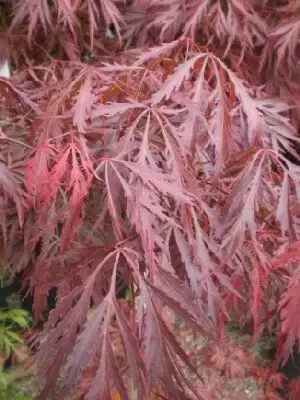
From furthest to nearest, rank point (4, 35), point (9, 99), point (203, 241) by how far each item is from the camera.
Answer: point (4, 35)
point (9, 99)
point (203, 241)

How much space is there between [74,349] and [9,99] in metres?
0.66

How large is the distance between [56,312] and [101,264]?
0.09 metres

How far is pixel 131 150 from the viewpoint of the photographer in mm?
779

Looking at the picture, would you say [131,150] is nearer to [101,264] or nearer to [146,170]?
[146,170]

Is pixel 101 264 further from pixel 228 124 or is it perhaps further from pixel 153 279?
pixel 228 124

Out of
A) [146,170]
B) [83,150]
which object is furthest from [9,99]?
[146,170]

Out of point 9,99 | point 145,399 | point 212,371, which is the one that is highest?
point 9,99

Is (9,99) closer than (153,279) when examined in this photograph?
No

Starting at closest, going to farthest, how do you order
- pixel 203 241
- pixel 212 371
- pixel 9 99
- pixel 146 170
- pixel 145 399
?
1. pixel 145 399
2. pixel 146 170
3. pixel 203 241
4. pixel 9 99
5. pixel 212 371

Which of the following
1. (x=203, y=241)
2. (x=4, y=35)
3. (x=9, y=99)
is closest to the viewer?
(x=203, y=241)

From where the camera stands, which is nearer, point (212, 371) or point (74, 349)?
point (74, 349)

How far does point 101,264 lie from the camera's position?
0.70 m

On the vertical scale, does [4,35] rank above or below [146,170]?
below

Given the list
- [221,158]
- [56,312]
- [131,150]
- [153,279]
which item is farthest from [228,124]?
[56,312]
